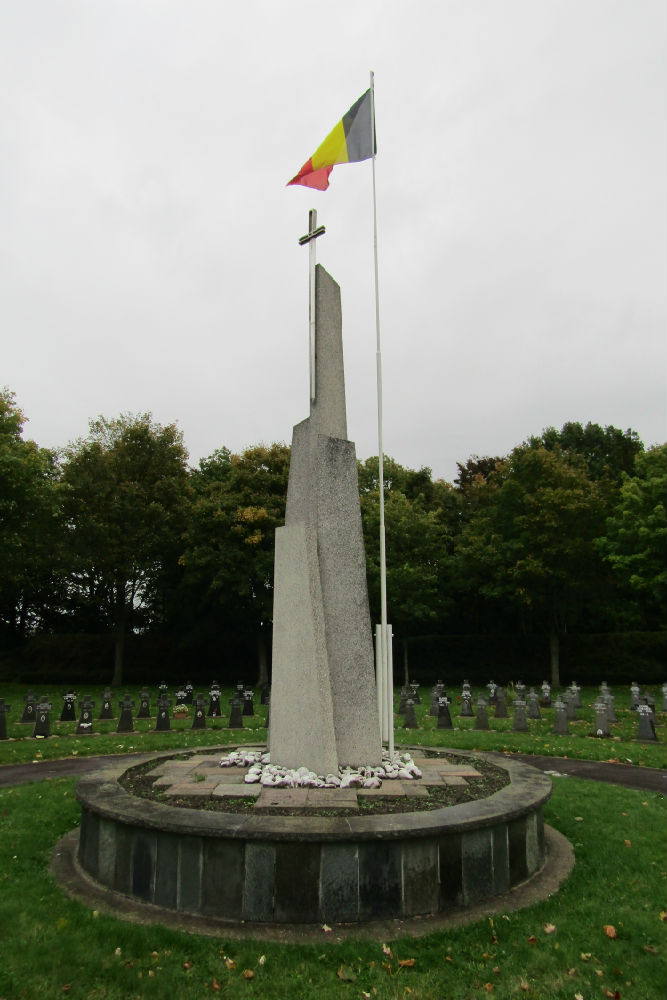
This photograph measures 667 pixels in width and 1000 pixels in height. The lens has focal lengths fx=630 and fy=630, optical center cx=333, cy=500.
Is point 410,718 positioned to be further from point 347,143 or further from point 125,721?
point 347,143

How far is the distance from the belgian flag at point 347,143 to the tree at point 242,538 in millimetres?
18528

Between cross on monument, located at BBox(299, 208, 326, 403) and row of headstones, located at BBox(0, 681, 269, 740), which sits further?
row of headstones, located at BBox(0, 681, 269, 740)

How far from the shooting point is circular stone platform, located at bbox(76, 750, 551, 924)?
462cm

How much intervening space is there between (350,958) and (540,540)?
23782 millimetres

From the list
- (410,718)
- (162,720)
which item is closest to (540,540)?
(410,718)

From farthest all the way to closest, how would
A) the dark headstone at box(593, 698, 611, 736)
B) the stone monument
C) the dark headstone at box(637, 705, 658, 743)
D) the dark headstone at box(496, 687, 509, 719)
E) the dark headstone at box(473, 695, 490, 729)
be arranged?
the dark headstone at box(496, 687, 509, 719) < the dark headstone at box(473, 695, 490, 729) < the dark headstone at box(593, 698, 611, 736) < the dark headstone at box(637, 705, 658, 743) < the stone monument


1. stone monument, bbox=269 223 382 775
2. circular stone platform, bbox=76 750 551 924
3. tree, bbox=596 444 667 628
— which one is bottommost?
circular stone platform, bbox=76 750 551 924

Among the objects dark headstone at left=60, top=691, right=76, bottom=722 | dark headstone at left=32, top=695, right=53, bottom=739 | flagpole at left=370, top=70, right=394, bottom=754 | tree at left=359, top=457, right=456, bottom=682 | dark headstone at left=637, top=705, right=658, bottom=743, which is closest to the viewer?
flagpole at left=370, top=70, right=394, bottom=754

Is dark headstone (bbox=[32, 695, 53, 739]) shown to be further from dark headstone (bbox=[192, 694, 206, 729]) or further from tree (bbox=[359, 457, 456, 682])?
tree (bbox=[359, 457, 456, 682])

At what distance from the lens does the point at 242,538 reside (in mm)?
26797

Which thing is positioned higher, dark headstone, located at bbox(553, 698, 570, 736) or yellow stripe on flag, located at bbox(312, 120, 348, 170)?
yellow stripe on flag, located at bbox(312, 120, 348, 170)

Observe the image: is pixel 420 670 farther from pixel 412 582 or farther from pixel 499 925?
pixel 499 925

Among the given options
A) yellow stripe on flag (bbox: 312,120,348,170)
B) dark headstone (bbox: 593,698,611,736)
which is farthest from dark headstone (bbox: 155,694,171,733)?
yellow stripe on flag (bbox: 312,120,348,170)

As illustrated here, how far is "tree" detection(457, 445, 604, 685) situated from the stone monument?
19.8m
